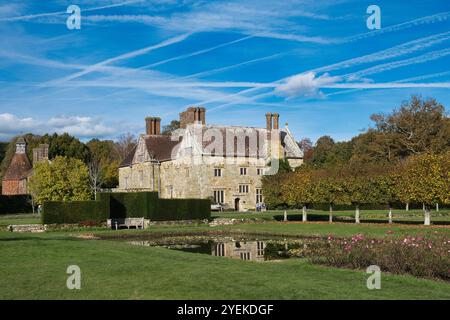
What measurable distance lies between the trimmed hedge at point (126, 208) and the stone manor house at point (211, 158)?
1487cm

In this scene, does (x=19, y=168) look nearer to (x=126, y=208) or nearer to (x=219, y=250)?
(x=126, y=208)

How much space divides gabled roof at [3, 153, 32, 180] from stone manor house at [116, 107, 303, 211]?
15660 millimetres

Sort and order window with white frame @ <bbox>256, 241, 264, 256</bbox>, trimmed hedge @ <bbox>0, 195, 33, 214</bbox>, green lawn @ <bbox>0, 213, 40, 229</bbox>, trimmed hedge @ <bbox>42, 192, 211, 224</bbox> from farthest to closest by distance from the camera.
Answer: trimmed hedge @ <bbox>0, 195, 33, 214</bbox>, green lawn @ <bbox>0, 213, 40, 229</bbox>, trimmed hedge @ <bbox>42, 192, 211, 224</bbox>, window with white frame @ <bbox>256, 241, 264, 256</bbox>

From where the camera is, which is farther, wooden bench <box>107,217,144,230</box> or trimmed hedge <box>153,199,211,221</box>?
trimmed hedge <box>153,199,211,221</box>

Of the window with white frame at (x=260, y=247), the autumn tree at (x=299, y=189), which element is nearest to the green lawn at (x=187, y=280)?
the window with white frame at (x=260, y=247)

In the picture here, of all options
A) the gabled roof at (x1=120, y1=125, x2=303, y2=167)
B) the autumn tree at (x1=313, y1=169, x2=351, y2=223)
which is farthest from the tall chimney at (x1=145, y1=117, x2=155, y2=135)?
the autumn tree at (x1=313, y1=169, x2=351, y2=223)

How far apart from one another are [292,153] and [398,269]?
45121 millimetres

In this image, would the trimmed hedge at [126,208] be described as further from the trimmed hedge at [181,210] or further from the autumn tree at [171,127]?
the autumn tree at [171,127]

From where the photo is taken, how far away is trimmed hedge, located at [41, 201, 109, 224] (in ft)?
103

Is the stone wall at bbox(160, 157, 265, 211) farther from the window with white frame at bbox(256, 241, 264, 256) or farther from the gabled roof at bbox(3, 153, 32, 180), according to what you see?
the window with white frame at bbox(256, 241, 264, 256)

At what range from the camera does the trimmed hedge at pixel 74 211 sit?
31422 mm

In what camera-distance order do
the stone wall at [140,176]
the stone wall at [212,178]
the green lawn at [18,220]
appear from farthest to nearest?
the stone wall at [140,176] < the stone wall at [212,178] < the green lawn at [18,220]
